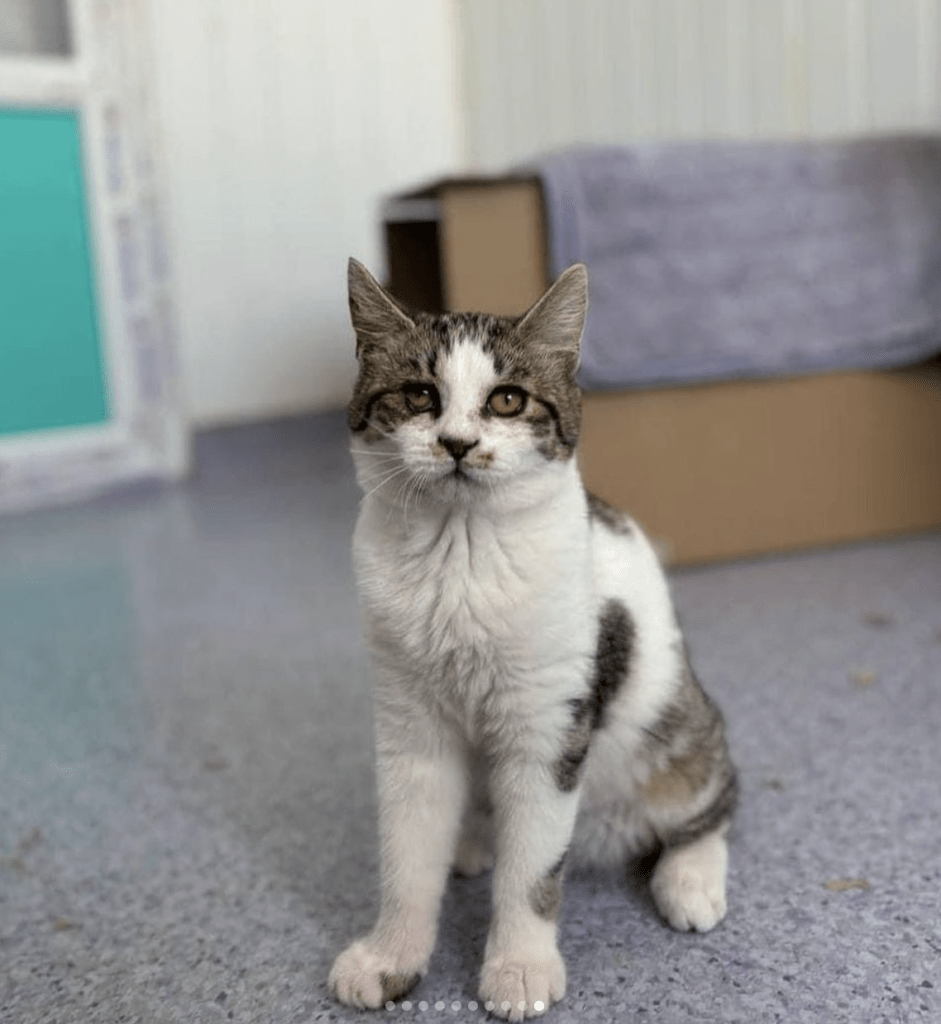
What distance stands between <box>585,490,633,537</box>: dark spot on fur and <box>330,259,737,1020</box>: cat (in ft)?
0.18

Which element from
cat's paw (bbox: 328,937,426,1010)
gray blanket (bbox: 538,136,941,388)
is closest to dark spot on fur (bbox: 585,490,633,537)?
Answer: cat's paw (bbox: 328,937,426,1010)

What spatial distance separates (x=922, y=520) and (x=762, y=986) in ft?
4.71

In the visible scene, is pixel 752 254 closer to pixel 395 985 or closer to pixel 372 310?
pixel 372 310

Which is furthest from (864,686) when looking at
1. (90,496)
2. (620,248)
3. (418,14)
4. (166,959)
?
(418,14)

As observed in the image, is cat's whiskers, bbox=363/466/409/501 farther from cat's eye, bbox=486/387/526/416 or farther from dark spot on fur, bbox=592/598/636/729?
dark spot on fur, bbox=592/598/636/729

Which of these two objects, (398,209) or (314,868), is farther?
(398,209)

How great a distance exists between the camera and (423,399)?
839 mm

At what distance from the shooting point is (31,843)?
A: 1196 millimetres

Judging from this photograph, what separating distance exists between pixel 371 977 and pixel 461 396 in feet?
1.48

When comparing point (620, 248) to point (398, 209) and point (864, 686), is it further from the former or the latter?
point (864, 686)

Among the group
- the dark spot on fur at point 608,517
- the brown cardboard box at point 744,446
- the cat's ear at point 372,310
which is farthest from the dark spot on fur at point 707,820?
the brown cardboard box at point 744,446

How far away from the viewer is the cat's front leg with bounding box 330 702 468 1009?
0.90 m

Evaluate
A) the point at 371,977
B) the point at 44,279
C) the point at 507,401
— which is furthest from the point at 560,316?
the point at 44,279

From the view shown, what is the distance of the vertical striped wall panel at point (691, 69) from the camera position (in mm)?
2223
